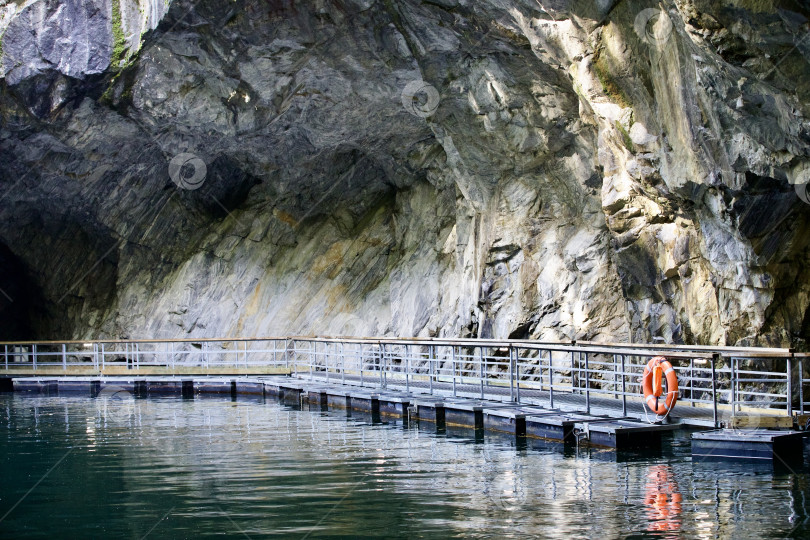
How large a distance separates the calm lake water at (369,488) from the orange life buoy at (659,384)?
56 centimetres

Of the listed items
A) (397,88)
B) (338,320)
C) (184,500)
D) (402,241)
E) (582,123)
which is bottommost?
(184,500)

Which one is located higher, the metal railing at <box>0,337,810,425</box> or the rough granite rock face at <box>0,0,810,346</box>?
the rough granite rock face at <box>0,0,810,346</box>

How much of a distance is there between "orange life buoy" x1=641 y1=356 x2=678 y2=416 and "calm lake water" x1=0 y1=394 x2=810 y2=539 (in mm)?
562

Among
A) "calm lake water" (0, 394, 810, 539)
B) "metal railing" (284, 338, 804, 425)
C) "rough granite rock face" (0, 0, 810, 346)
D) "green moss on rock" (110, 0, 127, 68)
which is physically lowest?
"calm lake water" (0, 394, 810, 539)

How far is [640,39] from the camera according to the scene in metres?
15.0

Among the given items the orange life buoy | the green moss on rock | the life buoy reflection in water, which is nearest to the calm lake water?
the life buoy reflection in water

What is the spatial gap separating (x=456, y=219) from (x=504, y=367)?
4.85 metres

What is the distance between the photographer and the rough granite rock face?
14.4 metres

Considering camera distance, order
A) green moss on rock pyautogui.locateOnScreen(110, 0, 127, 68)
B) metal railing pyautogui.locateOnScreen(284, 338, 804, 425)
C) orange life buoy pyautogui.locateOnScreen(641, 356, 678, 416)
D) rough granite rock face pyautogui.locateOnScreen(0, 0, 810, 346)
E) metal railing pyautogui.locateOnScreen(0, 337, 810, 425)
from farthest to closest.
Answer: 1. green moss on rock pyautogui.locateOnScreen(110, 0, 127, 68)
2. rough granite rock face pyautogui.locateOnScreen(0, 0, 810, 346)
3. orange life buoy pyautogui.locateOnScreen(641, 356, 678, 416)
4. metal railing pyautogui.locateOnScreen(0, 337, 810, 425)
5. metal railing pyautogui.locateOnScreen(284, 338, 804, 425)

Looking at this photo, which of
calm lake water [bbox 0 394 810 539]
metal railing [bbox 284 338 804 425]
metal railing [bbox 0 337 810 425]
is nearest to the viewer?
calm lake water [bbox 0 394 810 539]

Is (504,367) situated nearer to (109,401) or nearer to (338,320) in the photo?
(338,320)

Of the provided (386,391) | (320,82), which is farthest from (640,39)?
(320,82)

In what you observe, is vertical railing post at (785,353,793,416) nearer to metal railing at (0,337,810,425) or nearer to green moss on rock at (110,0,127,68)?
metal railing at (0,337,810,425)

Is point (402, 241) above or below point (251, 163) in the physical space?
below
